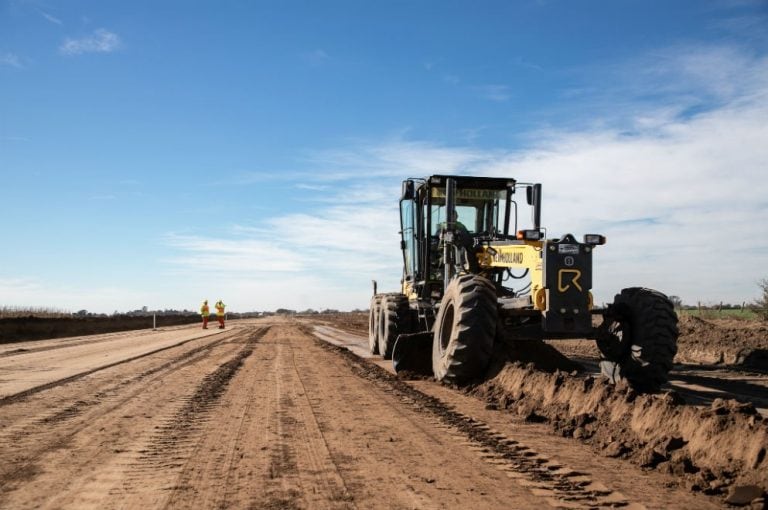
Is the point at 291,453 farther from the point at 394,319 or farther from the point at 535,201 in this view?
the point at 394,319

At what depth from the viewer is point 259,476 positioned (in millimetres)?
4379

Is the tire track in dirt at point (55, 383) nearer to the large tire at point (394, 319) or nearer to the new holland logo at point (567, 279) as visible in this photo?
the large tire at point (394, 319)

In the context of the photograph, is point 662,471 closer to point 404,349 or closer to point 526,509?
point 526,509

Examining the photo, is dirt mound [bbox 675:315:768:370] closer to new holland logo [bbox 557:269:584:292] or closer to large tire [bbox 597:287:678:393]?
large tire [bbox 597:287:678:393]

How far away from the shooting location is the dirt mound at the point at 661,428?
423cm

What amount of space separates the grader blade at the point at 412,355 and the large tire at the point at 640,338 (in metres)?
2.93

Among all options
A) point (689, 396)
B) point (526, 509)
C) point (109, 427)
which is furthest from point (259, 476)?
point (689, 396)

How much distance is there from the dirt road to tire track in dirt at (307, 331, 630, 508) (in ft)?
0.05

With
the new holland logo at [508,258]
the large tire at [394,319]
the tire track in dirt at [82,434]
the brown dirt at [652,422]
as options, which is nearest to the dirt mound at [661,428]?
the brown dirt at [652,422]

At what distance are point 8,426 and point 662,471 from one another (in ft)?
19.4

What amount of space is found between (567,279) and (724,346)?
9.53m

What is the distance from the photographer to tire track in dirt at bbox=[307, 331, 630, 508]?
3.89 metres

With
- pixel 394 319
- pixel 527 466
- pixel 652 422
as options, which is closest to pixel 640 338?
pixel 652 422

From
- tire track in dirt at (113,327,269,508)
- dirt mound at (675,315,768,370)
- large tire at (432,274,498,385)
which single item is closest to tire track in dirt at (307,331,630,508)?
large tire at (432,274,498,385)
